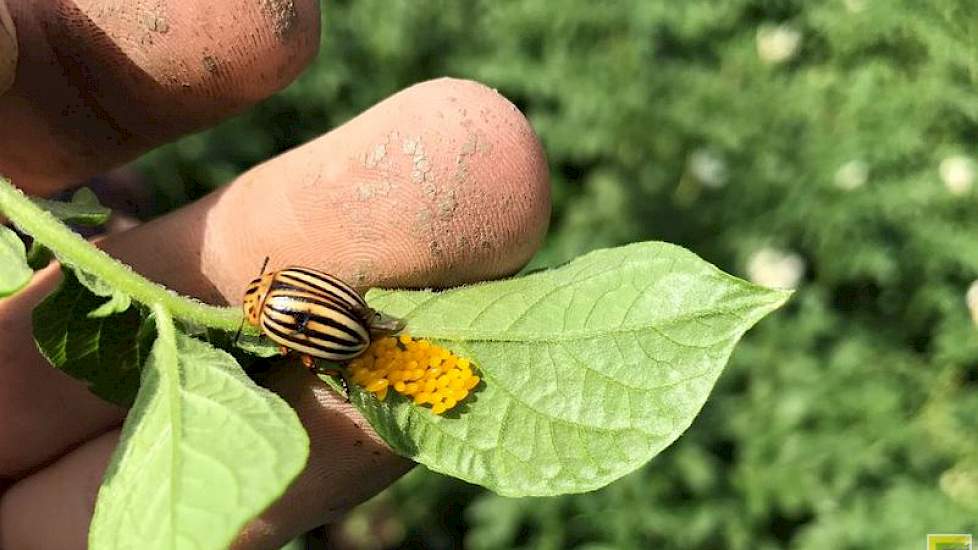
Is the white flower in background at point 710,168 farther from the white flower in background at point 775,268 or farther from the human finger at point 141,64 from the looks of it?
the human finger at point 141,64

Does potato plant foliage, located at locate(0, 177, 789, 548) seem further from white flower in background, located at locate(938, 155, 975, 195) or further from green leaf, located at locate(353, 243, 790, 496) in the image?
white flower in background, located at locate(938, 155, 975, 195)

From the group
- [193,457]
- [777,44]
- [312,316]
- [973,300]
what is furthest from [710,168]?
[193,457]

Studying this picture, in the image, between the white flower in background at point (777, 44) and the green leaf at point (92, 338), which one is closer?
the green leaf at point (92, 338)

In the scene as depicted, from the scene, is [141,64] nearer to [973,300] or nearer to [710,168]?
[710,168]

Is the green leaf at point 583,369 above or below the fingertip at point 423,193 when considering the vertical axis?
below

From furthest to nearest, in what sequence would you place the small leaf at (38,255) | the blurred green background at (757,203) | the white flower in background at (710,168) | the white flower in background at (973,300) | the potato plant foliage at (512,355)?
the white flower in background at (710,168) < the white flower in background at (973,300) < the blurred green background at (757,203) < the small leaf at (38,255) < the potato plant foliage at (512,355)

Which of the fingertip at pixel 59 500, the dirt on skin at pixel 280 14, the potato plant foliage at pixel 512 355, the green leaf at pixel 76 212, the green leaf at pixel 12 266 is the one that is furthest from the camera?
the fingertip at pixel 59 500

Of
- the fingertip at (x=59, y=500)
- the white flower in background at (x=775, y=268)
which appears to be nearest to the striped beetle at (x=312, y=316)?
the fingertip at (x=59, y=500)

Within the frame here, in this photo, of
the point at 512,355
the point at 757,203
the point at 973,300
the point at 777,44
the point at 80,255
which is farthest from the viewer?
the point at 777,44
